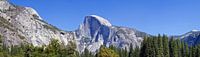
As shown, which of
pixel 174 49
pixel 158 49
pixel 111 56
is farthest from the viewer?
pixel 174 49

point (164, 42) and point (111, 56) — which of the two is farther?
point (164, 42)

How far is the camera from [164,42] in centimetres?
18275

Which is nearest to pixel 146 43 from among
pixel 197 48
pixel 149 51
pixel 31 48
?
pixel 149 51

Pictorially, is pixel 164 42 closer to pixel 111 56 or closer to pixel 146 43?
pixel 146 43

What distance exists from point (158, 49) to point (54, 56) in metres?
102

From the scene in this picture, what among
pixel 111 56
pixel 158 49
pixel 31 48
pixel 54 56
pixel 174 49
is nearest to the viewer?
pixel 54 56

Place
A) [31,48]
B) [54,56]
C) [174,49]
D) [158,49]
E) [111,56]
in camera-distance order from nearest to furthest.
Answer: [54,56] < [31,48] < [111,56] < [158,49] < [174,49]

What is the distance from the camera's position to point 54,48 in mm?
77750

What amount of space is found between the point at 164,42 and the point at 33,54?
109 meters

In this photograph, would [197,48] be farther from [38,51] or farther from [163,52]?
[38,51]

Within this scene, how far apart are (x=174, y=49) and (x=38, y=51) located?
4429 inches

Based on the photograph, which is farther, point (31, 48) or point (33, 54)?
point (31, 48)

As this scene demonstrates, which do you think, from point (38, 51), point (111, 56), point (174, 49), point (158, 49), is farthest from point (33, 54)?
point (174, 49)

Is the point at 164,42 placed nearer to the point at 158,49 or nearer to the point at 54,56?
the point at 158,49
